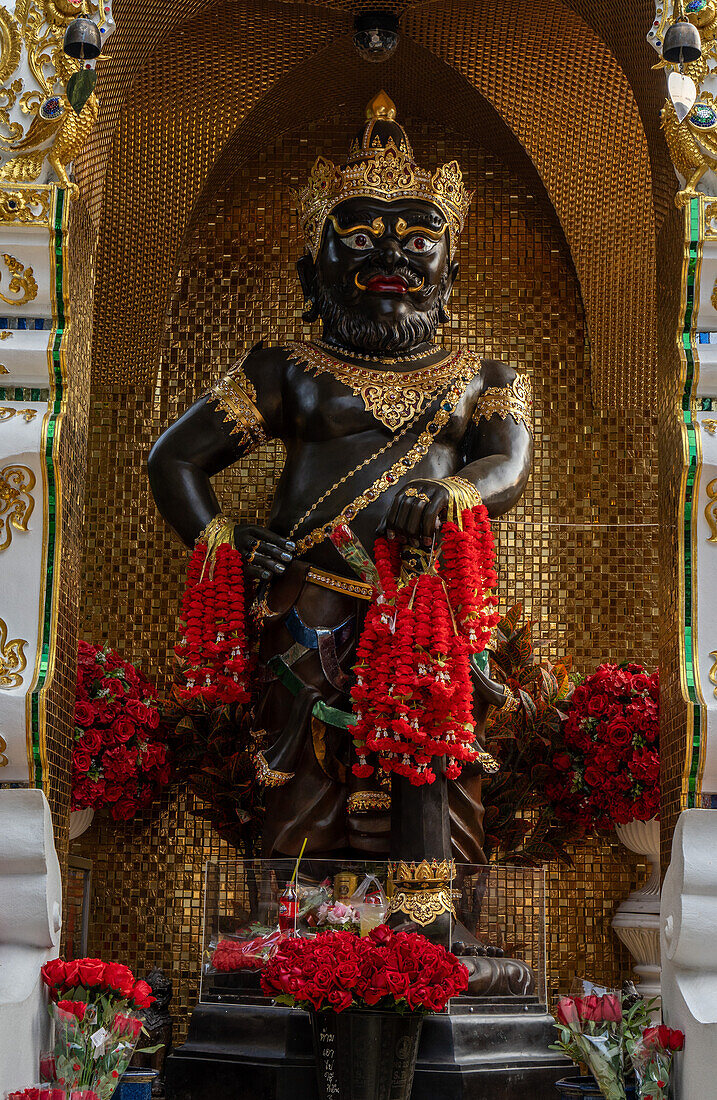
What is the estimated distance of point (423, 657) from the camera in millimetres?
4285

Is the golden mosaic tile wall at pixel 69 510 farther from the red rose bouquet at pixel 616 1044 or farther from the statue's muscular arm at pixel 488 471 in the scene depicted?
the red rose bouquet at pixel 616 1044

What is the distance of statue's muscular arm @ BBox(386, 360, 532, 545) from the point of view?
4.34m

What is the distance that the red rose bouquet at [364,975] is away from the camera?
353 cm

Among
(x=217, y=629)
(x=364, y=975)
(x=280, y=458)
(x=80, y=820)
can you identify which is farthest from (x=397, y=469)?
(x=364, y=975)

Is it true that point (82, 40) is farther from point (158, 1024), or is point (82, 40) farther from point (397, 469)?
point (158, 1024)

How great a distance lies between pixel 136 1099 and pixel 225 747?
1751 mm

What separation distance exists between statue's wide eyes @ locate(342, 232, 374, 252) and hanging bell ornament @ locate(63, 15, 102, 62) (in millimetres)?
1130

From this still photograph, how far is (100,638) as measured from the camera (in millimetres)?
6055

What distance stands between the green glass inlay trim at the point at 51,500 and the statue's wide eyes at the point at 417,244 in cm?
126

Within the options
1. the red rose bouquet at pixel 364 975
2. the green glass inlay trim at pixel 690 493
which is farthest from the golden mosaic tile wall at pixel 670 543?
the red rose bouquet at pixel 364 975

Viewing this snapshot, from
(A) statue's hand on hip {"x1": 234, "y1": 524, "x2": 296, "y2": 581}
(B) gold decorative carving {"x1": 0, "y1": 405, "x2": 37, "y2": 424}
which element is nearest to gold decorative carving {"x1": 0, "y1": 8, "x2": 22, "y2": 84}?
(B) gold decorative carving {"x1": 0, "y1": 405, "x2": 37, "y2": 424}

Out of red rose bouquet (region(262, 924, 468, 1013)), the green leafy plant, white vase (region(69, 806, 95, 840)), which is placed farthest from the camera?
the green leafy plant

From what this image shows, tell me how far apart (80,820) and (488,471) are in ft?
6.25

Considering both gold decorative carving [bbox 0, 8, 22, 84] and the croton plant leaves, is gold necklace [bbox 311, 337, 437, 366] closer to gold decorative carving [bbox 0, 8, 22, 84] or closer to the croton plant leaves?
the croton plant leaves
